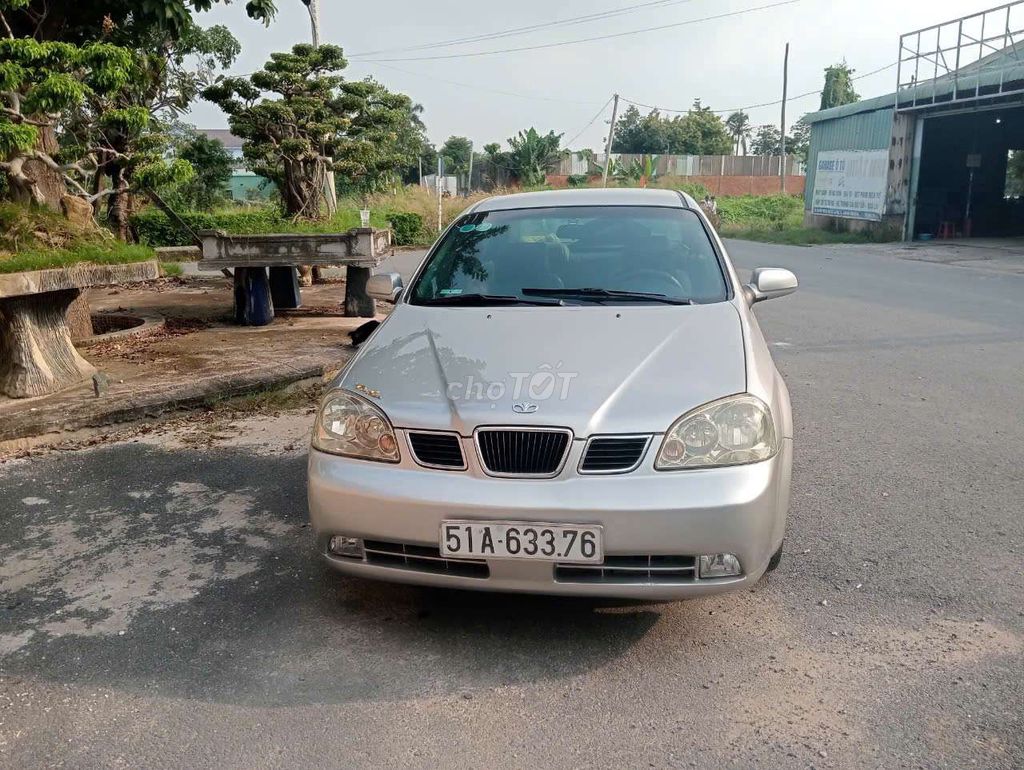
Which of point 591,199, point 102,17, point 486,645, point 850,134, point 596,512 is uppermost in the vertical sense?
point 850,134

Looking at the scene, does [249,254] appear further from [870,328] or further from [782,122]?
[782,122]

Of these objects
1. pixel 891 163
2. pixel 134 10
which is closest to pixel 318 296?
pixel 134 10

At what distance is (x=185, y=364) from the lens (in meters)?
7.32

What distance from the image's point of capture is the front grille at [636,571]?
282cm

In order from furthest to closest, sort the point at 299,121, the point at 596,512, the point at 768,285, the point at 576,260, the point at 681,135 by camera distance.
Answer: the point at 681,135, the point at 299,121, the point at 768,285, the point at 576,260, the point at 596,512

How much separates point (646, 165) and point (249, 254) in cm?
4327

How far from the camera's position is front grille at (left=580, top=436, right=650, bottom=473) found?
283cm

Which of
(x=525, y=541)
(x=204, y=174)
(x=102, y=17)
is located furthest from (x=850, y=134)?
(x=525, y=541)

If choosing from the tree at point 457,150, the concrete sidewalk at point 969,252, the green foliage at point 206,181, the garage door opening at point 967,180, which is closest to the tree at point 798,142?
the tree at point 457,150

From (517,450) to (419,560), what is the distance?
0.50 metres

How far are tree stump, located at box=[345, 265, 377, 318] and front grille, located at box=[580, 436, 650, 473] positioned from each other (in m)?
7.77

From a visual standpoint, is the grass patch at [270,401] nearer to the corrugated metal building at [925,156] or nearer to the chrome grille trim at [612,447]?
the chrome grille trim at [612,447]

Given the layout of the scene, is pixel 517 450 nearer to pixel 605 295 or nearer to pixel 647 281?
pixel 605 295

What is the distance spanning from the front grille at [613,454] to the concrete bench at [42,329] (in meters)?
4.61
